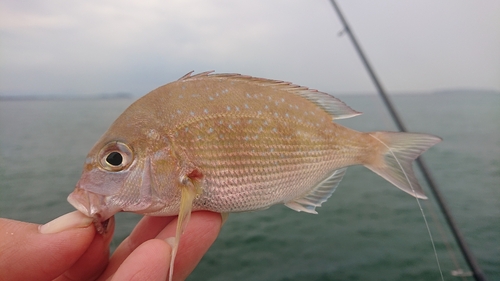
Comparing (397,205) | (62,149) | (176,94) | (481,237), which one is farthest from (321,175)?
(62,149)

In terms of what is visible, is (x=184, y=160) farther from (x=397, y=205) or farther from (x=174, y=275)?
(x=397, y=205)

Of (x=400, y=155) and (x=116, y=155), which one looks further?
(x=400, y=155)

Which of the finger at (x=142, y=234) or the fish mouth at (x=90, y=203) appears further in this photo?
the finger at (x=142, y=234)

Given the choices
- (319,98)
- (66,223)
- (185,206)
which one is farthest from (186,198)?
(319,98)

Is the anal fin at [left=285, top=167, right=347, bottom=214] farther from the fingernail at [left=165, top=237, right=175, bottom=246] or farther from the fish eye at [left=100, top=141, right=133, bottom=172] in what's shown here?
the fish eye at [left=100, top=141, right=133, bottom=172]

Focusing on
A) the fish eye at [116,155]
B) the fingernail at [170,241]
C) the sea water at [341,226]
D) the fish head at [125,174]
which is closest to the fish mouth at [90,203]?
the fish head at [125,174]

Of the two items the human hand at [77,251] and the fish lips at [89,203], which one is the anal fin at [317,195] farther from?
the fish lips at [89,203]

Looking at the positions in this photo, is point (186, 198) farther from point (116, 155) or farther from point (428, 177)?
point (428, 177)
